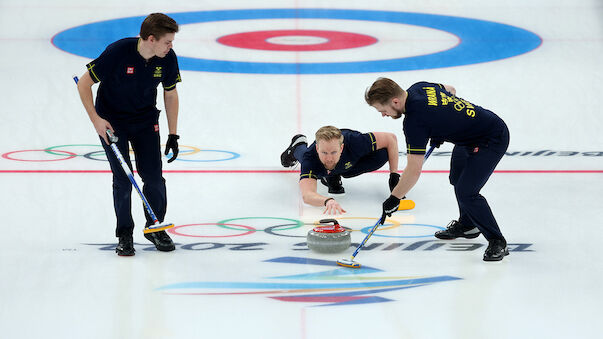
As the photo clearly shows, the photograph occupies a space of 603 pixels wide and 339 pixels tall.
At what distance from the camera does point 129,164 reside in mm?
4949

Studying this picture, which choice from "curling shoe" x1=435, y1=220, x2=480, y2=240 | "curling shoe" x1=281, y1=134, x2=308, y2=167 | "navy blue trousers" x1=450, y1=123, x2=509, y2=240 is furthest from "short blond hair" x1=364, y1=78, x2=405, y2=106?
"curling shoe" x1=281, y1=134, x2=308, y2=167

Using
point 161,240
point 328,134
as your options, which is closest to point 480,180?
point 328,134

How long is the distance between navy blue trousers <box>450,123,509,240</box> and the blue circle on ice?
5849 mm

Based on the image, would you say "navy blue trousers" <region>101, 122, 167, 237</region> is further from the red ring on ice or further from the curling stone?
the red ring on ice

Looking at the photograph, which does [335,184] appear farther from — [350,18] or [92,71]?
[350,18]

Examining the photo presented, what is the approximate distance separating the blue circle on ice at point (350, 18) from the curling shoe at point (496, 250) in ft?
19.6

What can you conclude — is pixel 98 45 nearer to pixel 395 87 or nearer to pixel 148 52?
pixel 148 52

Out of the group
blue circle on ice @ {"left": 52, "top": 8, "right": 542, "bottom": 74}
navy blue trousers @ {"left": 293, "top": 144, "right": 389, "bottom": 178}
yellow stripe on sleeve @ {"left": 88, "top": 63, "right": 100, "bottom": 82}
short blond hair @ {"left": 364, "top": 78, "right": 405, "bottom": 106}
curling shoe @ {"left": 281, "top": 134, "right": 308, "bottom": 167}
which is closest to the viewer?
short blond hair @ {"left": 364, "top": 78, "right": 405, "bottom": 106}

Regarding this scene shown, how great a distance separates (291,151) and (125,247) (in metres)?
2.36

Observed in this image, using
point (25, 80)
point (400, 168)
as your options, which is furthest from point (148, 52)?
point (25, 80)

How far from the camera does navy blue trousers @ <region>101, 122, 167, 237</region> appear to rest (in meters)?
4.88

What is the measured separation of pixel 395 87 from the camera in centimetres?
440

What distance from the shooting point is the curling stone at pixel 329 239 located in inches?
191

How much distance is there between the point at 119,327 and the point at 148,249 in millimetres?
1248
